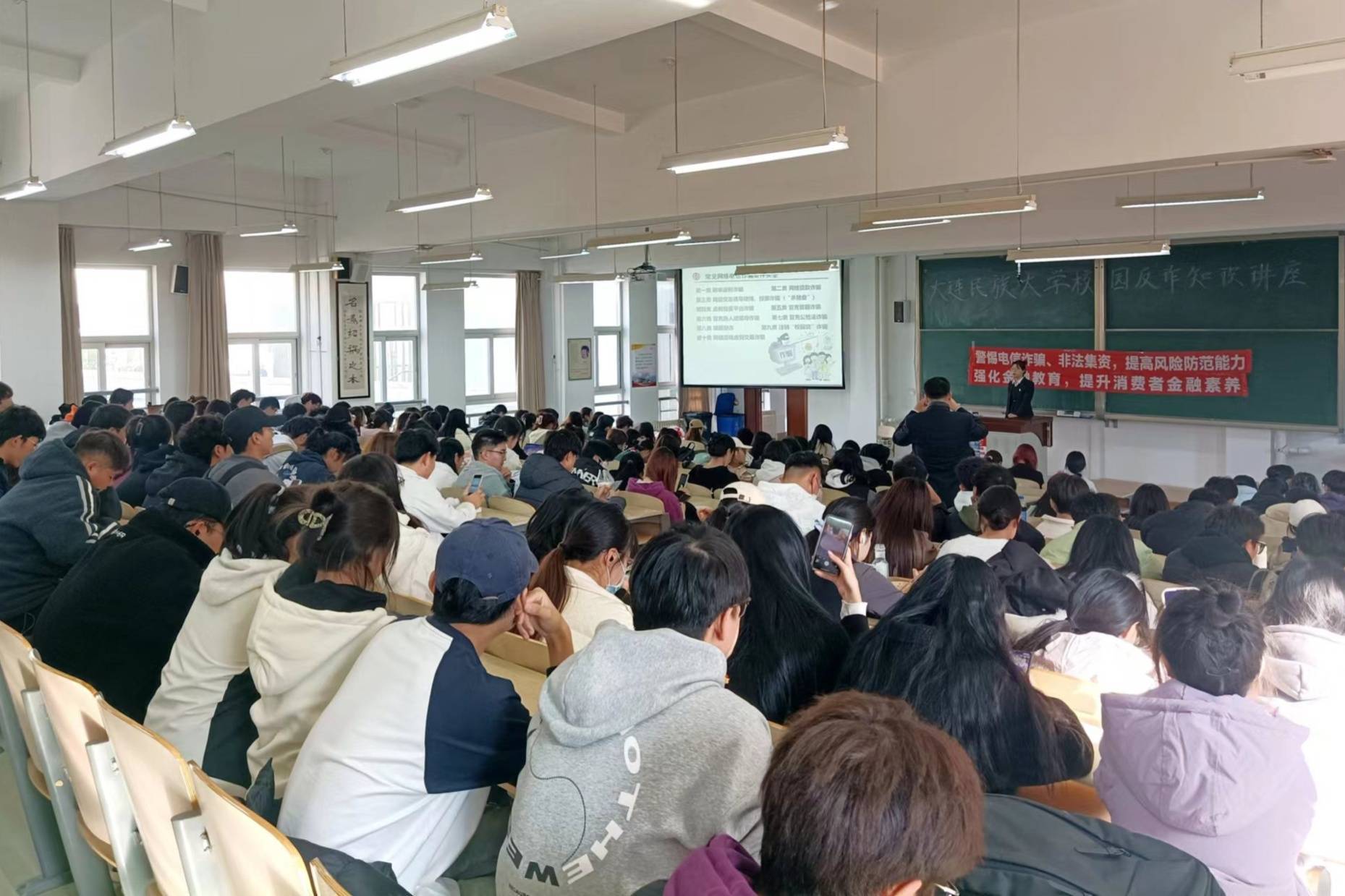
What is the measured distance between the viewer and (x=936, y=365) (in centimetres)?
1269

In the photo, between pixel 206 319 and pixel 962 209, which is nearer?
pixel 962 209

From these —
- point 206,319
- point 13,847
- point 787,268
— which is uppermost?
point 787,268

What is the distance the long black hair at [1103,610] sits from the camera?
296 cm

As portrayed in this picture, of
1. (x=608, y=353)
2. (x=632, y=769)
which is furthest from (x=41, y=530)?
(x=608, y=353)

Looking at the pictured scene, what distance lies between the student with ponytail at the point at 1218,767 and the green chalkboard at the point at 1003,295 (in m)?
9.98

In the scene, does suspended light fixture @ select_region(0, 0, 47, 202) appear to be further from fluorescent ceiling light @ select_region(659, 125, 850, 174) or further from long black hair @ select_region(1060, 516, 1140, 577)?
long black hair @ select_region(1060, 516, 1140, 577)

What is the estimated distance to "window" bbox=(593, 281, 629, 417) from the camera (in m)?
16.6

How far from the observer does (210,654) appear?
255 cm

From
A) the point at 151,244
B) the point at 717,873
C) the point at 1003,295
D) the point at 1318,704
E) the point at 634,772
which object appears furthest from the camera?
the point at 1003,295

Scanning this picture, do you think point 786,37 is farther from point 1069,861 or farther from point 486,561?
point 1069,861

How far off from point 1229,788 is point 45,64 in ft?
27.8

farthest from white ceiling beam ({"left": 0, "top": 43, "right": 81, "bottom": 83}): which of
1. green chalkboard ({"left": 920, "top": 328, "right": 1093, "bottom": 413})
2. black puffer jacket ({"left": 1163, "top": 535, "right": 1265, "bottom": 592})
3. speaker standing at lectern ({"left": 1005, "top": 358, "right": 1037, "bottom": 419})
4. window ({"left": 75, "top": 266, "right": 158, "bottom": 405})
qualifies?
green chalkboard ({"left": 920, "top": 328, "right": 1093, "bottom": 413})

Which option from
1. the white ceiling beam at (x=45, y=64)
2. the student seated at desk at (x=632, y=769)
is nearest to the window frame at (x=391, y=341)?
the white ceiling beam at (x=45, y=64)

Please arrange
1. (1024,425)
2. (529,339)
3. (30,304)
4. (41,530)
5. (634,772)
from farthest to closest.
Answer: (529,339), (1024,425), (30,304), (41,530), (634,772)
